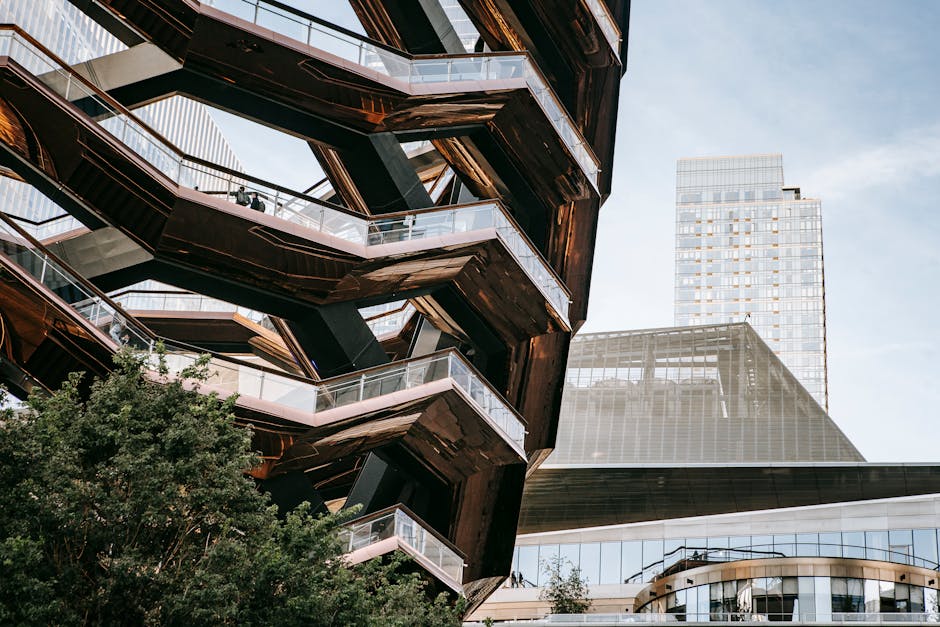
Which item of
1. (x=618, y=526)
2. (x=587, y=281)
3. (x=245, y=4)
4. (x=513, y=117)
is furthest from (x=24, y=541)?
(x=618, y=526)

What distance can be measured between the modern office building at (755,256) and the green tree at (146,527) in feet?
426

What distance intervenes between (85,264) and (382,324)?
15745 mm

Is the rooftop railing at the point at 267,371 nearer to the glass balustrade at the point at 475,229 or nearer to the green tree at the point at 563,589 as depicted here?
the glass balustrade at the point at 475,229

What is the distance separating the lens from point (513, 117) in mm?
32688

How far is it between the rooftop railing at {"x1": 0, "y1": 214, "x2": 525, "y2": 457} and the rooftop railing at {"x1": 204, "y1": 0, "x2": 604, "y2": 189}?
715 centimetres

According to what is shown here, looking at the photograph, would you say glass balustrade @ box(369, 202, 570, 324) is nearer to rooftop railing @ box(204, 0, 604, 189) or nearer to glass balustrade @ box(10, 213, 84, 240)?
rooftop railing @ box(204, 0, 604, 189)

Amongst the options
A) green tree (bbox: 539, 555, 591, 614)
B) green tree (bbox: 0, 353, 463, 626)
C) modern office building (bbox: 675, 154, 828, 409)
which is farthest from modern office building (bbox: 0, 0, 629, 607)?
modern office building (bbox: 675, 154, 828, 409)

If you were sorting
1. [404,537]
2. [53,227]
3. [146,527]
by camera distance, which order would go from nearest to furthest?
1. [146,527]
2. [404,537]
3. [53,227]

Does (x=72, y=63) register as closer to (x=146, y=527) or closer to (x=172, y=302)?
(x=172, y=302)

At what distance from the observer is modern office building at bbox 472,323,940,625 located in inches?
1815

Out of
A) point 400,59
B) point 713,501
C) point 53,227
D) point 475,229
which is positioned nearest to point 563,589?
point 713,501

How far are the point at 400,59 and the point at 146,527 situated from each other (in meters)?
16.3

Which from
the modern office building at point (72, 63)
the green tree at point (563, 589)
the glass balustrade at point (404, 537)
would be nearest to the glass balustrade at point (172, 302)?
the glass balustrade at point (404, 537)

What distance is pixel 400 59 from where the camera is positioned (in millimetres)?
29734
